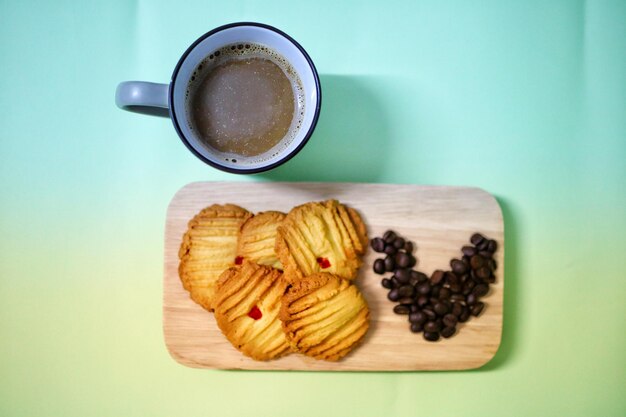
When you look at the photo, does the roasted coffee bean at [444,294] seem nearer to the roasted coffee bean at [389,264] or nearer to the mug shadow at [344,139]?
the roasted coffee bean at [389,264]

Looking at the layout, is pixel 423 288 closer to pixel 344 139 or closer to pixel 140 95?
pixel 344 139

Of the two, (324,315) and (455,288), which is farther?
(455,288)

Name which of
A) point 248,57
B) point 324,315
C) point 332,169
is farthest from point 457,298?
point 248,57

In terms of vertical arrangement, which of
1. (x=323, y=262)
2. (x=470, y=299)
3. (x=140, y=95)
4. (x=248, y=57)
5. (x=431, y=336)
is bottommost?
(x=431, y=336)

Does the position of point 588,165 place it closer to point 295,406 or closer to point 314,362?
point 314,362

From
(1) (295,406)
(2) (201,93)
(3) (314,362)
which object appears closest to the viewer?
(2) (201,93)

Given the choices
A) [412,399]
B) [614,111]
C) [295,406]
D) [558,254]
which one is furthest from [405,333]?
[614,111]

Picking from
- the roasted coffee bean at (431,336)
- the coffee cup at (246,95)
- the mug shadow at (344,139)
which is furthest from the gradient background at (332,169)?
the coffee cup at (246,95)
